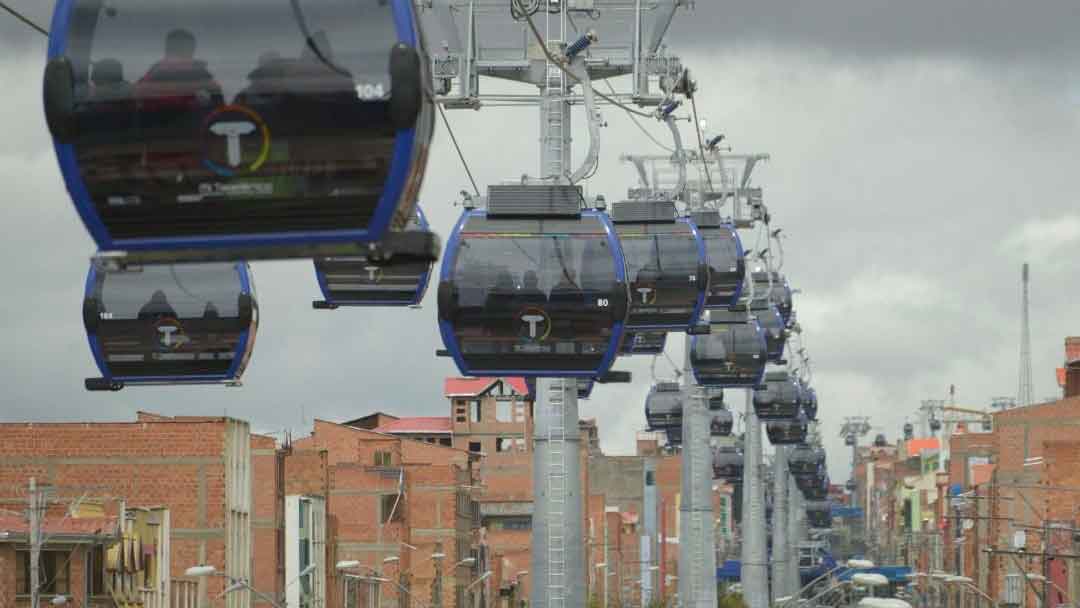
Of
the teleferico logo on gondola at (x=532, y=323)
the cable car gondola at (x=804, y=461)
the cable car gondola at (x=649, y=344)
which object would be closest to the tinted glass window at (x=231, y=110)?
the teleferico logo on gondola at (x=532, y=323)

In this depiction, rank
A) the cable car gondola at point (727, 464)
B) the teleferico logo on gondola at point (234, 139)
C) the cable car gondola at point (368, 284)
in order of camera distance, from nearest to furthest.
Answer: the teleferico logo on gondola at point (234, 139)
the cable car gondola at point (368, 284)
the cable car gondola at point (727, 464)

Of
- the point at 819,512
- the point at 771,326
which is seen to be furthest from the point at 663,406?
the point at 819,512

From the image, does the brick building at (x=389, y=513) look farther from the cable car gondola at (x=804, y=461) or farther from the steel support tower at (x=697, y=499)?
the cable car gondola at (x=804, y=461)

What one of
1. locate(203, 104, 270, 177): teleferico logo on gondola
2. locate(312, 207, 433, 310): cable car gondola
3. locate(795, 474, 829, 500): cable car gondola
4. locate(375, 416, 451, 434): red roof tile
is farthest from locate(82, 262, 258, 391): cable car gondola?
locate(375, 416, 451, 434): red roof tile

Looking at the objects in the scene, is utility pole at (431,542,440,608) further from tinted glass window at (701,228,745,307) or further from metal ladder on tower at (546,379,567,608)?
metal ladder on tower at (546,379,567,608)

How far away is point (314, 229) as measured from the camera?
14312 millimetres

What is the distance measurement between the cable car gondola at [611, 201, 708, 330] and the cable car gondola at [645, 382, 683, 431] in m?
46.7

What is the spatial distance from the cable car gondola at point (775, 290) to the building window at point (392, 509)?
21.5 m

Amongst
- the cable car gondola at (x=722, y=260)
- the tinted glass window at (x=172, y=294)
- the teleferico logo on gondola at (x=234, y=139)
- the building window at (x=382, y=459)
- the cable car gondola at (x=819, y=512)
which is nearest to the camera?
the teleferico logo on gondola at (x=234, y=139)

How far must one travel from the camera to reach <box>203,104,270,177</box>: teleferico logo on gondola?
14.0m

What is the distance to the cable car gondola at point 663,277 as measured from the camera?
34375mm

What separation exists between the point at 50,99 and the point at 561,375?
1249 cm

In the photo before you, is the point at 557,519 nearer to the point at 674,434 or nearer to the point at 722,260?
the point at 722,260

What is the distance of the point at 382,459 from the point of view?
101 metres
